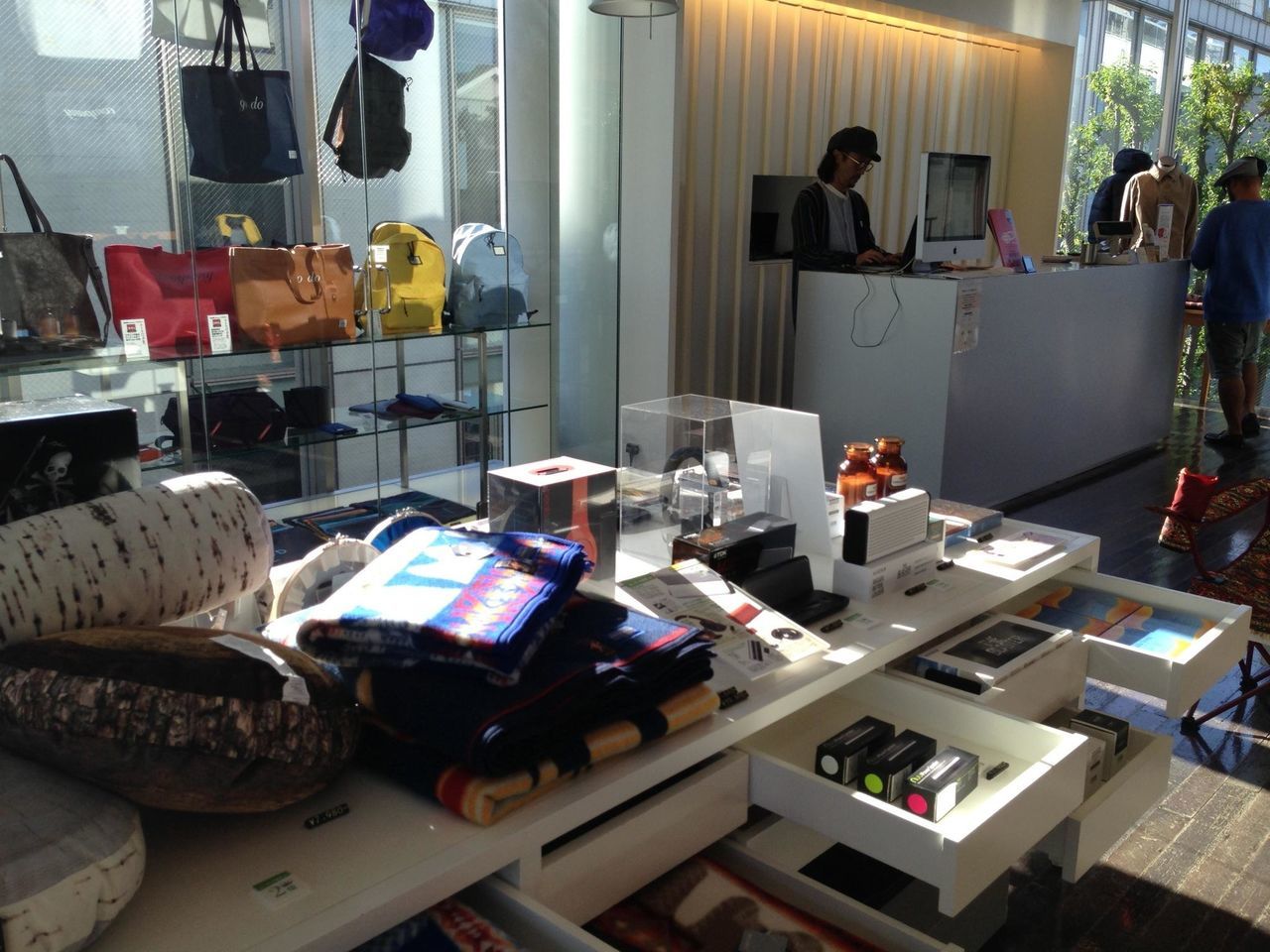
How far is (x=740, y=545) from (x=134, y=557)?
919 mm

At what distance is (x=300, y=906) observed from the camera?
101 centimetres

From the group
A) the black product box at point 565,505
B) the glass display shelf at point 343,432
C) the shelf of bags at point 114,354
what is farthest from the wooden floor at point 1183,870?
the shelf of bags at point 114,354

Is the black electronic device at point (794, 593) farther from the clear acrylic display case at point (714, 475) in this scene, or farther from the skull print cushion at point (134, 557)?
the skull print cushion at point (134, 557)

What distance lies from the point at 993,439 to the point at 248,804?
14.3 ft

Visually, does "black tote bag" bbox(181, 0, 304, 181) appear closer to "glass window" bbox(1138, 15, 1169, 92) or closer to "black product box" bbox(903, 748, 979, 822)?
"black product box" bbox(903, 748, 979, 822)

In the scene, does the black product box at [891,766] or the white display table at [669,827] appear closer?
the white display table at [669,827]

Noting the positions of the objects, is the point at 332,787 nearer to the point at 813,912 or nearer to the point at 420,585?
the point at 420,585

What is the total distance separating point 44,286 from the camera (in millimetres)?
2934

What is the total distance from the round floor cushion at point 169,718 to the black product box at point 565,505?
1.96ft

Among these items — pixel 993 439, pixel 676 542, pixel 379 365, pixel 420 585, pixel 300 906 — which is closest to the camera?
pixel 300 906

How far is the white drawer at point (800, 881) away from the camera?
4.33 ft

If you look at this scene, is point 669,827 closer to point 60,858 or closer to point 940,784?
point 940,784

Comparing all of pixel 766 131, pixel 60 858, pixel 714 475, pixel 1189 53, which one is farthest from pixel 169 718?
pixel 1189 53

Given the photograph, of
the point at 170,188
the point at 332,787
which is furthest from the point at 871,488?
the point at 170,188
